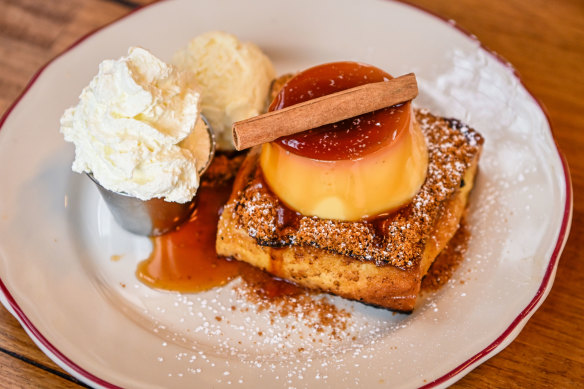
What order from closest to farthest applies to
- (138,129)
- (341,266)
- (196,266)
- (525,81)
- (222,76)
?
→ (138,129), (341,266), (196,266), (222,76), (525,81)

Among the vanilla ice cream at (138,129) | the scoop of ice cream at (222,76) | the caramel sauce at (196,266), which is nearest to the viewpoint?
the vanilla ice cream at (138,129)

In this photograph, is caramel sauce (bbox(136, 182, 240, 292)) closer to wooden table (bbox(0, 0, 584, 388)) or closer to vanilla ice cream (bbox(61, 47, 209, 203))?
vanilla ice cream (bbox(61, 47, 209, 203))

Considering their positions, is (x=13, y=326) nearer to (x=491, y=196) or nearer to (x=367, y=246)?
(x=367, y=246)

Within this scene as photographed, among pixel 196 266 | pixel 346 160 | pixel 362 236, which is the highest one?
pixel 346 160

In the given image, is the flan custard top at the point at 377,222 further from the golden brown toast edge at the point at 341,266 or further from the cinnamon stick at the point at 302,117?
the cinnamon stick at the point at 302,117

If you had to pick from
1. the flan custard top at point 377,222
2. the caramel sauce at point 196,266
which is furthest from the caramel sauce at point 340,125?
the caramel sauce at point 196,266

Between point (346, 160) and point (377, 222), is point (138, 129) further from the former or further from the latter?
point (377, 222)

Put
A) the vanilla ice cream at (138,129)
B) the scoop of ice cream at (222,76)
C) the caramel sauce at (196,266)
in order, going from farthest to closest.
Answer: the scoop of ice cream at (222,76)
the caramel sauce at (196,266)
the vanilla ice cream at (138,129)

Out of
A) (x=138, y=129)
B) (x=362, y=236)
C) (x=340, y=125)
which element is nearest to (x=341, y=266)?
(x=362, y=236)
